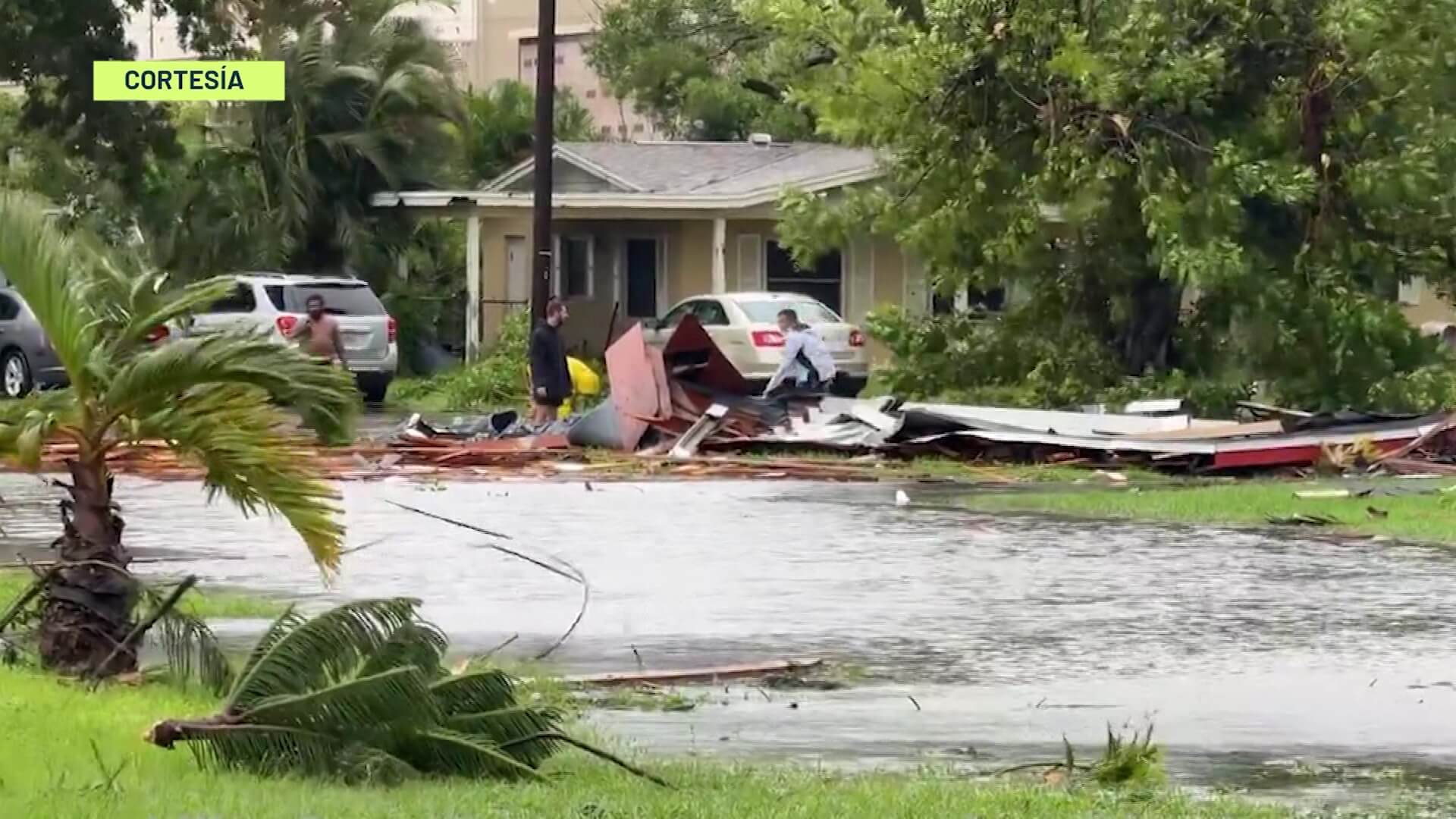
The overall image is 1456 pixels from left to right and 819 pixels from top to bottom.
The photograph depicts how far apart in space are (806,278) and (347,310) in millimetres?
9165

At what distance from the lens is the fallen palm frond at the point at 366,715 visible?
899cm

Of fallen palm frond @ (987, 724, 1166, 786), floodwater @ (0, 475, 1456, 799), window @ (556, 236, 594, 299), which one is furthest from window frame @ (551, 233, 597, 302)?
fallen palm frond @ (987, 724, 1166, 786)

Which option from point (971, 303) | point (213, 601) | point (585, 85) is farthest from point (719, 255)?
point (213, 601)

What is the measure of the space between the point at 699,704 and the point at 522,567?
5.69m

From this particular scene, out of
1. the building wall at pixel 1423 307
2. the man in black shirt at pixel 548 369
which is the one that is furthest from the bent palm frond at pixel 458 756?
the building wall at pixel 1423 307

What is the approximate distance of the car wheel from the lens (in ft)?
118

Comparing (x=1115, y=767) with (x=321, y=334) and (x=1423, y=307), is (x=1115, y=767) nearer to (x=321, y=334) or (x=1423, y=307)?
(x=321, y=334)

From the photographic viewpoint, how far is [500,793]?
8.73 m

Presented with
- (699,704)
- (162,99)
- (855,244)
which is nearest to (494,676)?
(699,704)

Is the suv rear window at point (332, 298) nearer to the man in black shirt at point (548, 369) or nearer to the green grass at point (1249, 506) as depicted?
the man in black shirt at point (548, 369)

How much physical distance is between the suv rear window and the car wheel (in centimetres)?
347

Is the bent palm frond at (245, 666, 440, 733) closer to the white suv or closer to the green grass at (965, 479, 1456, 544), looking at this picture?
the green grass at (965, 479, 1456, 544)

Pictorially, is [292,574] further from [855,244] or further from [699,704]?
[855,244]

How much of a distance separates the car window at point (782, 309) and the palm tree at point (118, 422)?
2508 cm
